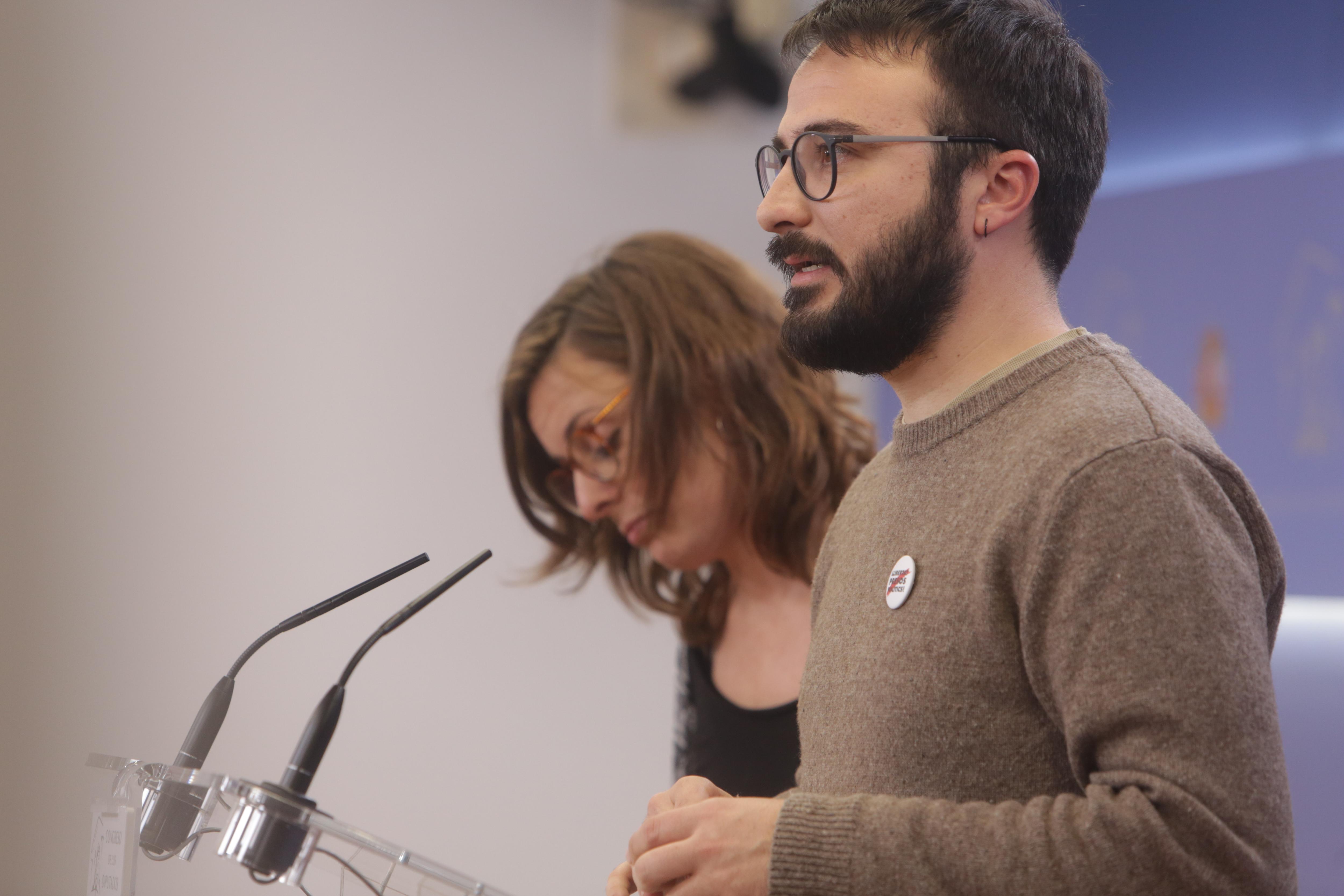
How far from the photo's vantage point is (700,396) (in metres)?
1.65

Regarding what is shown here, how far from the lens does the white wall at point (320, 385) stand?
6.95ft

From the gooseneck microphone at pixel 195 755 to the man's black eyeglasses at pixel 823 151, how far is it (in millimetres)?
433

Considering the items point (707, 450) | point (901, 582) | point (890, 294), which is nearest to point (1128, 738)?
point (901, 582)

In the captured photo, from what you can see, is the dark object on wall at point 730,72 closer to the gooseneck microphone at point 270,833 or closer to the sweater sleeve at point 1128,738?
the sweater sleeve at point 1128,738

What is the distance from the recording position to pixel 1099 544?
701 mm

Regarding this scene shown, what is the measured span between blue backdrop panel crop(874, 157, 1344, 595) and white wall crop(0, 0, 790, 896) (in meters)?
1.22

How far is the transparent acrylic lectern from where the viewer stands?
2.12 feet

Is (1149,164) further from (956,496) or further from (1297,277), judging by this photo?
(956,496)

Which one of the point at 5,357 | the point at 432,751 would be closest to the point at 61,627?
the point at 5,357

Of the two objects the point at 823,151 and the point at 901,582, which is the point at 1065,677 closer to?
the point at 901,582

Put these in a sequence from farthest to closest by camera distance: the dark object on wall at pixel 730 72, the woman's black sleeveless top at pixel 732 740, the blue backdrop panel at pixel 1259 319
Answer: the dark object on wall at pixel 730 72 < the blue backdrop panel at pixel 1259 319 < the woman's black sleeveless top at pixel 732 740

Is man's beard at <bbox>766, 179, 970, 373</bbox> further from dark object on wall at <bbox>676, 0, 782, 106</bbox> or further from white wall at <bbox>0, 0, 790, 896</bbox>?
dark object on wall at <bbox>676, 0, 782, 106</bbox>

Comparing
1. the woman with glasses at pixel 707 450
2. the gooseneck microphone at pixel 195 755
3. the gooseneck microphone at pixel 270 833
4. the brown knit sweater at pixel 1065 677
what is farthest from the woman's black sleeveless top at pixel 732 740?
the gooseneck microphone at pixel 270 833

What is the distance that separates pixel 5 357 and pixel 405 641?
1040mm
